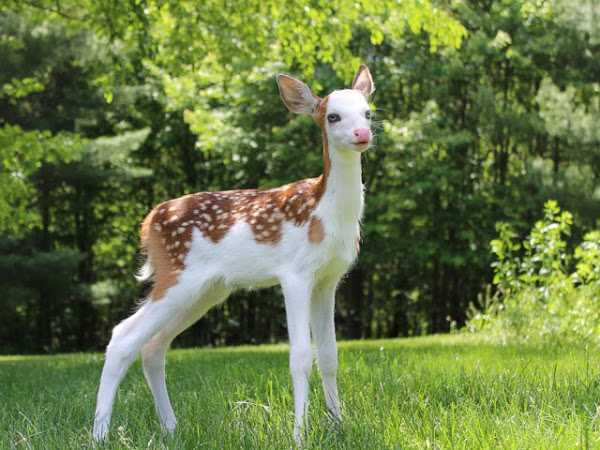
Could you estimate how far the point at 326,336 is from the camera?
3.96 meters

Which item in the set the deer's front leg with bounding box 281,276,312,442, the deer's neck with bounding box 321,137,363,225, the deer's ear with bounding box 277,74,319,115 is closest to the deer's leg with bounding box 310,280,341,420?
the deer's front leg with bounding box 281,276,312,442

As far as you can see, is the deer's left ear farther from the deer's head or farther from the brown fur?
the brown fur

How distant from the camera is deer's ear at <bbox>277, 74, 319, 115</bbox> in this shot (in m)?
3.90

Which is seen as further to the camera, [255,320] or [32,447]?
[255,320]

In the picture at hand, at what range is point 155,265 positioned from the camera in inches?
163

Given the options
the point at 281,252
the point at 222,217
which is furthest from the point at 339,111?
the point at 222,217

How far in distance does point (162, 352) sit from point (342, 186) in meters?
1.30

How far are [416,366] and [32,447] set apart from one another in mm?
2755

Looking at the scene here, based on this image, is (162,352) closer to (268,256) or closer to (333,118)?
(268,256)

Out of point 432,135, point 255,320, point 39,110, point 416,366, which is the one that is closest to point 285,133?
point 432,135

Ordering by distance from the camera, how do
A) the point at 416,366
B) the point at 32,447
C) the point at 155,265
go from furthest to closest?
the point at 416,366, the point at 155,265, the point at 32,447

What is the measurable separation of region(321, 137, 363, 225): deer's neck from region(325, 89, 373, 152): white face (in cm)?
5

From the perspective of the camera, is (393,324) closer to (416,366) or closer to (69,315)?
(69,315)

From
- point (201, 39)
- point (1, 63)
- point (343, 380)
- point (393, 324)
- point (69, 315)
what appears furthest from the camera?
point (393, 324)
